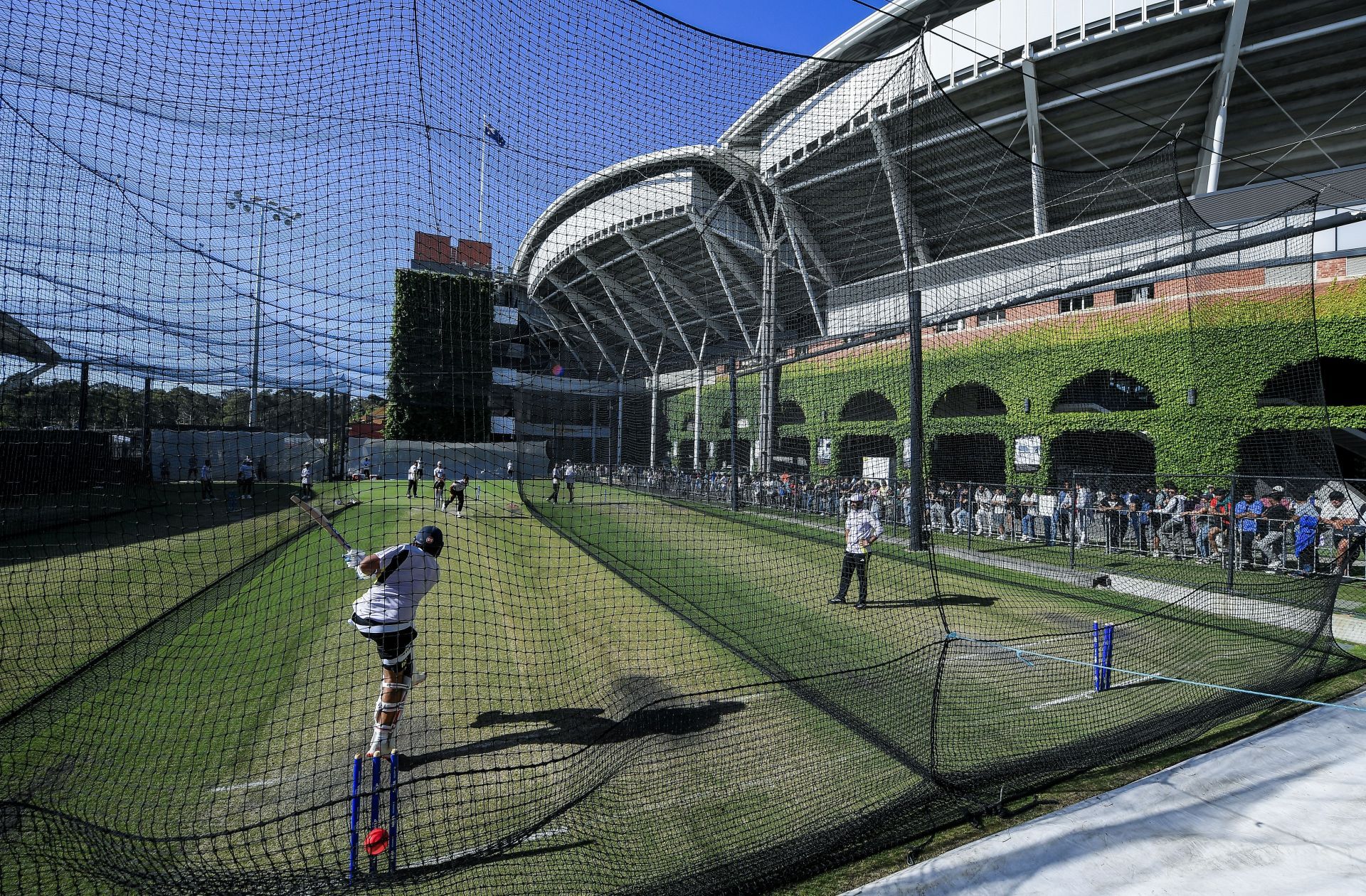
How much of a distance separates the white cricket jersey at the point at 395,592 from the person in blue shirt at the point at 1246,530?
11.7 metres

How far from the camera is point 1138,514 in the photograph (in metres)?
11.2

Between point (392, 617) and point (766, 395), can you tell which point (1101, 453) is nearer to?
point (766, 395)

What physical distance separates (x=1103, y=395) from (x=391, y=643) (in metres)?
17.8

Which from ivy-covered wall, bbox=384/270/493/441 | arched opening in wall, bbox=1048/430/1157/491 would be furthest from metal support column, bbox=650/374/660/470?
arched opening in wall, bbox=1048/430/1157/491

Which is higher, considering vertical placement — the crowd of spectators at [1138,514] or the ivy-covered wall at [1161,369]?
the ivy-covered wall at [1161,369]

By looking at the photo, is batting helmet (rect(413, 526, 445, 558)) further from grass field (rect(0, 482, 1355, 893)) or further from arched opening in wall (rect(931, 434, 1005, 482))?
arched opening in wall (rect(931, 434, 1005, 482))

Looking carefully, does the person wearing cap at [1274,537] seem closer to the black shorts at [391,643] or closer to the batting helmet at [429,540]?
the batting helmet at [429,540]

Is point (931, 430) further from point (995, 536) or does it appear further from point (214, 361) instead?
point (214, 361)

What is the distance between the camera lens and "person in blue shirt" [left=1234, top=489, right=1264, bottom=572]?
9719 millimetres

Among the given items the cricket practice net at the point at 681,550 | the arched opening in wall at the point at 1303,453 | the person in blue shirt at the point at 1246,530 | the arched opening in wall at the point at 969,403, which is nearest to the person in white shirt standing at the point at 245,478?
the cricket practice net at the point at 681,550

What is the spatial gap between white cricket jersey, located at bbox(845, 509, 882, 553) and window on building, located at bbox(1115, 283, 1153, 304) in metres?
9.58

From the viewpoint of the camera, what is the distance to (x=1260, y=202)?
40.0 ft

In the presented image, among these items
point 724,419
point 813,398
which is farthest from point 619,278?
point 813,398

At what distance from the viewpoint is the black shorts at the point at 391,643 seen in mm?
3947
